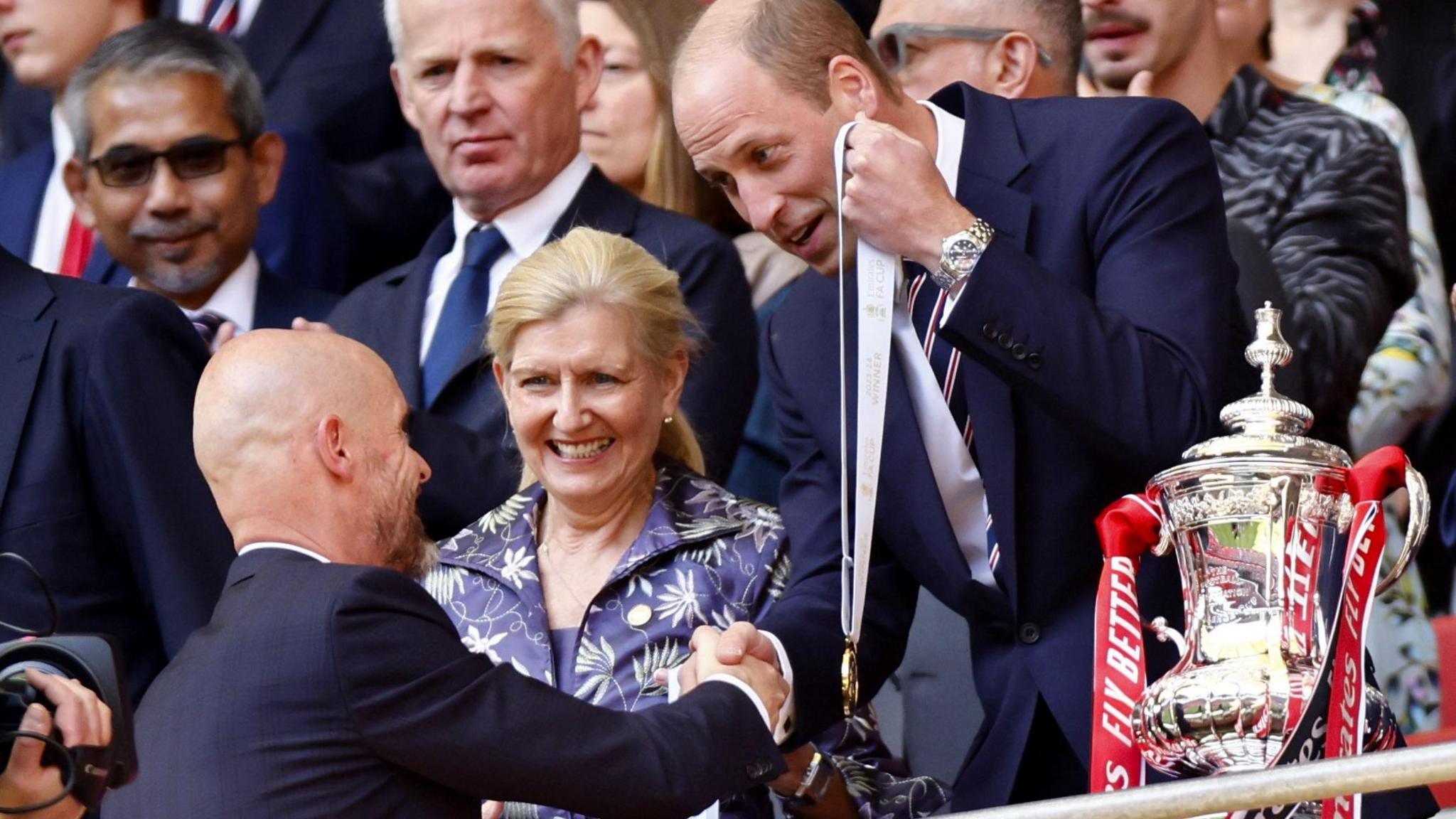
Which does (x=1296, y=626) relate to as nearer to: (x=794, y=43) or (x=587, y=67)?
(x=794, y=43)

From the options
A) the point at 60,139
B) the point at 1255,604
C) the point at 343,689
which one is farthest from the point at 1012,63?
the point at 60,139

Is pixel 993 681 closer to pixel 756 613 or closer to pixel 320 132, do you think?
pixel 756 613

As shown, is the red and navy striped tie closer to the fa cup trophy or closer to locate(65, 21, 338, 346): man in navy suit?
locate(65, 21, 338, 346): man in navy suit

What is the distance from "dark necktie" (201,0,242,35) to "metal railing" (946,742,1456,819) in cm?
390

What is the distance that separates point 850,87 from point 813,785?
3.29 ft

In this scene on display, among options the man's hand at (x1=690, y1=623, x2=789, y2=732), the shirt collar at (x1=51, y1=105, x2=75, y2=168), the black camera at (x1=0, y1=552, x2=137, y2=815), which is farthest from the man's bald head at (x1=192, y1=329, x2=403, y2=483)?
the shirt collar at (x1=51, y1=105, x2=75, y2=168)

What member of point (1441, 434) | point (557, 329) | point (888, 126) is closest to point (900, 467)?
point (888, 126)

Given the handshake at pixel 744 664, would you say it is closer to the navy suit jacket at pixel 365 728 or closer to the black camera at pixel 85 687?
the navy suit jacket at pixel 365 728

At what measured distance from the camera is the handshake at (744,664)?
305 centimetres

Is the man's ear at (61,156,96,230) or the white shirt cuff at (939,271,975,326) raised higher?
the man's ear at (61,156,96,230)

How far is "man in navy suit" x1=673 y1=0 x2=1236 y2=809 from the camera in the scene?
2822mm

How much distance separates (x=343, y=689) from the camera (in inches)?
107

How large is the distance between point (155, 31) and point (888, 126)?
7.86 ft

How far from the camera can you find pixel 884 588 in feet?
11.0
